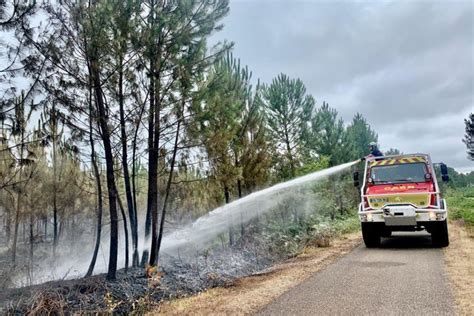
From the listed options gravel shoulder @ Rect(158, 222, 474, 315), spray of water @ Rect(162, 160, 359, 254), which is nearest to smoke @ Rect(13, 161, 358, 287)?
spray of water @ Rect(162, 160, 359, 254)

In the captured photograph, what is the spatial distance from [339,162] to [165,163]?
16.8 m

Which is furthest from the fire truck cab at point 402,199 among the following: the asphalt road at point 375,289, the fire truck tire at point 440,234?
the asphalt road at point 375,289

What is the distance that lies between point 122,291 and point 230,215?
7729mm

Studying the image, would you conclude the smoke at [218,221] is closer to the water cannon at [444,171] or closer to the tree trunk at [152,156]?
the water cannon at [444,171]

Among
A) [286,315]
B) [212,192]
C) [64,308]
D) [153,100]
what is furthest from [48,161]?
[286,315]

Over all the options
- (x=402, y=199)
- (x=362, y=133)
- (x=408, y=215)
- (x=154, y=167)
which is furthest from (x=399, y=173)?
(x=362, y=133)

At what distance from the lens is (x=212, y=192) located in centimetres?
1284

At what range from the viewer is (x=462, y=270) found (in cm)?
608

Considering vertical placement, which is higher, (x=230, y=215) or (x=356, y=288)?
(x=230, y=215)

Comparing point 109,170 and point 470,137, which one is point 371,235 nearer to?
point 109,170

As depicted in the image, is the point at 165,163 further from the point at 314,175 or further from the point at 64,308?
the point at 314,175

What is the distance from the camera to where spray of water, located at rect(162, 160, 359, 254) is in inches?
545

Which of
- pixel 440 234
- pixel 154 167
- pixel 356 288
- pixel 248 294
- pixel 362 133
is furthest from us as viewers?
pixel 362 133

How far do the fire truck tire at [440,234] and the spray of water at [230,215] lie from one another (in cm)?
504
